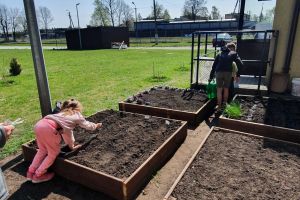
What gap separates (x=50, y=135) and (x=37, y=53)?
153 cm

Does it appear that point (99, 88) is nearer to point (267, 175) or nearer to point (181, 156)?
point (181, 156)

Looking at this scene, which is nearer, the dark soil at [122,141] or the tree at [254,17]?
the dark soil at [122,141]

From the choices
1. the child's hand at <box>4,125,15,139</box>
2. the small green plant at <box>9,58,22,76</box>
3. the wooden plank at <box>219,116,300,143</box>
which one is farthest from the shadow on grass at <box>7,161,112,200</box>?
the small green plant at <box>9,58,22,76</box>

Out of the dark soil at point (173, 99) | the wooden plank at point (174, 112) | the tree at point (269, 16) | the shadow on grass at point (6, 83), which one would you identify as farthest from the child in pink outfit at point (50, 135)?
the shadow on grass at point (6, 83)

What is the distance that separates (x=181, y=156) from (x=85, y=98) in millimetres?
4454

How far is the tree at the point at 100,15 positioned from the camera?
67.2m

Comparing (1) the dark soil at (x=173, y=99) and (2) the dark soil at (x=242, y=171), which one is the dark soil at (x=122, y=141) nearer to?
(2) the dark soil at (x=242, y=171)

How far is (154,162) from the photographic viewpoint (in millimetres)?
3725

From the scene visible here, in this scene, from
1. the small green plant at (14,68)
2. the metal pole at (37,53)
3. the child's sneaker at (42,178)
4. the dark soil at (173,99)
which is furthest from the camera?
the small green plant at (14,68)

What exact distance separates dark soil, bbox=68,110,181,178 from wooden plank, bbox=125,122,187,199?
12 cm

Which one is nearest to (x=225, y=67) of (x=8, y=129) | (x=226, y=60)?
(x=226, y=60)

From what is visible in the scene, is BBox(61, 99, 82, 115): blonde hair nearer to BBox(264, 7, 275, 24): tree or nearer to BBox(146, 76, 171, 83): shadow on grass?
BBox(146, 76, 171, 83): shadow on grass

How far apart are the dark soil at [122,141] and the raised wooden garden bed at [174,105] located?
636mm

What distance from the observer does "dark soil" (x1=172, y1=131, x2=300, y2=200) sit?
3.00 m
